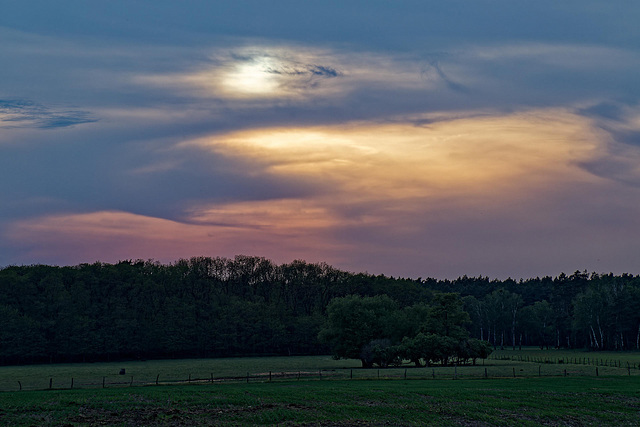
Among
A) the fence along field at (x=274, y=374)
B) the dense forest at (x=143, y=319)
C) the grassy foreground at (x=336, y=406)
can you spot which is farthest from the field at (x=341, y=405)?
the dense forest at (x=143, y=319)

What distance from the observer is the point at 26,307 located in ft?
539

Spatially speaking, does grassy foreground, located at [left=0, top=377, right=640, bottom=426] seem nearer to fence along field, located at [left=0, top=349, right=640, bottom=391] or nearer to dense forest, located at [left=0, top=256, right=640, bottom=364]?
fence along field, located at [left=0, top=349, right=640, bottom=391]

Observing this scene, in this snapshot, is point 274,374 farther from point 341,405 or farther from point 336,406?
point 336,406

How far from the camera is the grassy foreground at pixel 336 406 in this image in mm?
44750

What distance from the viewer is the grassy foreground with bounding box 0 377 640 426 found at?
44750mm

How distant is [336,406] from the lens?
50.9 metres

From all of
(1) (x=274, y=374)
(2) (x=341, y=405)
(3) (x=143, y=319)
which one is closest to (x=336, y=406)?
(2) (x=341, y=405)

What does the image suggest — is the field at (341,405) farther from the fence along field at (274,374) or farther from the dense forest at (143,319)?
the dense forest at (143,319)

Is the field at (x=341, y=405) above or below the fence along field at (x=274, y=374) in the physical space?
above

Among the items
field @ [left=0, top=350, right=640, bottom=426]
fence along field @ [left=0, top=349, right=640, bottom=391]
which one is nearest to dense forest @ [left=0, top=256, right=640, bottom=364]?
fence along field @ [left=0, top=349, right=640, bottom=391]

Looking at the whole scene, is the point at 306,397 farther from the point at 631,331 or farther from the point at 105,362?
the point at 631,331

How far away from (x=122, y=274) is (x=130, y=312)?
16311mm

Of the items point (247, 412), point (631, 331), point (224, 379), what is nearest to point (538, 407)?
point (247, 412)

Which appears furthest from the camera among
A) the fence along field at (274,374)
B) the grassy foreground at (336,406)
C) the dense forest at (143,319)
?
the dense forest at (143,319)
